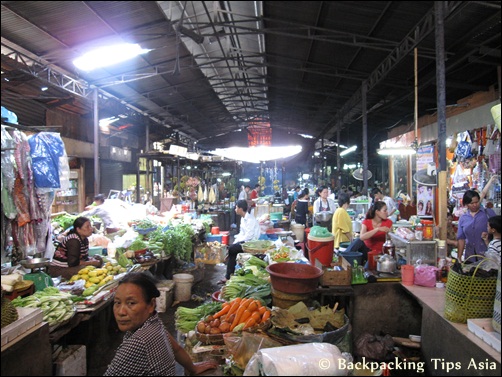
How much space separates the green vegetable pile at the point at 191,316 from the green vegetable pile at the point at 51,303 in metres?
1.19

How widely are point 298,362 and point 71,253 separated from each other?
442 centimetres

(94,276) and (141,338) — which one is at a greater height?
(141,338)

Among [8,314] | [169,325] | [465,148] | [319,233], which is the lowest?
[169,325]

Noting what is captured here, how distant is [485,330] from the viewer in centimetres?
265

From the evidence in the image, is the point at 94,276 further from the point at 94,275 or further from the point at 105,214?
the point at 105,214

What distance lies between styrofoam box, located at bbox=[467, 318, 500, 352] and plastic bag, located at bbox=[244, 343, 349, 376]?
4.03 ft

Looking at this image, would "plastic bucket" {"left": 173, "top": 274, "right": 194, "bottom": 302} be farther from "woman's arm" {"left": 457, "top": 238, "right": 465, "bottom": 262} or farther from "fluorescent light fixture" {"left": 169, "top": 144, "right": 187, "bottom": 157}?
"fluorescent light fixture" {"left": 169, "top": 144, "right": 187, "bottom": 157}

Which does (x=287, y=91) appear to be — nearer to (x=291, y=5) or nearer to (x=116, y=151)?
(x=116, y=151)

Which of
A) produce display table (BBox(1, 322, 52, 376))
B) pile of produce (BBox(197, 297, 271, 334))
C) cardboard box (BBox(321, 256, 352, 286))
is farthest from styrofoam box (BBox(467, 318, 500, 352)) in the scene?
produce display table (BBox(1, 322, 52, 376))

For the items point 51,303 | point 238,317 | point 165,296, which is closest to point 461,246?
point 238,317

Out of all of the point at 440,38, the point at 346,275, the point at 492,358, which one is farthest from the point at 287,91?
the point at 492,358

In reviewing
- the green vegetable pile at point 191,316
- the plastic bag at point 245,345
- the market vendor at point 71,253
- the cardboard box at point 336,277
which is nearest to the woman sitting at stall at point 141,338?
the plastic bag at point 245,345

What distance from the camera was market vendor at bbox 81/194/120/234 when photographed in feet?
25.9

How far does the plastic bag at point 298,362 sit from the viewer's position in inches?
69.9
